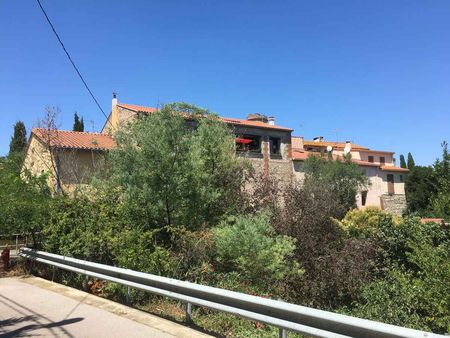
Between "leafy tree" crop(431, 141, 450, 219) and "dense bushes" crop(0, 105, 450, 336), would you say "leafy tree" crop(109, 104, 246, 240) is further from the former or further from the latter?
"leafy tree" crop(431, 141, 450, 219)

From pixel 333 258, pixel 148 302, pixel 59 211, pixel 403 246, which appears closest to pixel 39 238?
pixel 59 211

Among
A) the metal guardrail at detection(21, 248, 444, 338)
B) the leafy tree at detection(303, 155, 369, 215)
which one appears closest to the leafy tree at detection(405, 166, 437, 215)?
the leafy tree at detection(303, 155, 369, 215)

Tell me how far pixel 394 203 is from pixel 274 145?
2713cm

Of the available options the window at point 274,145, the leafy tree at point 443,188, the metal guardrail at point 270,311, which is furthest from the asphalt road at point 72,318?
the window at point 274,145

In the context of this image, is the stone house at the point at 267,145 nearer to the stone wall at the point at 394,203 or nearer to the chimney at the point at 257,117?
the chimney at the point at 257,117

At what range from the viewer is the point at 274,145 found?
44594 millimetres

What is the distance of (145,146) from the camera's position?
12953 mm

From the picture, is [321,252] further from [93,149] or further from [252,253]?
[93,149]

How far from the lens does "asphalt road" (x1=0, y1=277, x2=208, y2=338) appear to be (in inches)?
258

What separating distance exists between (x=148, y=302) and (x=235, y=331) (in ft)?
9.07

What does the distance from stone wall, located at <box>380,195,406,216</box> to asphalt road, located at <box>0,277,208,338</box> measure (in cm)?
5619

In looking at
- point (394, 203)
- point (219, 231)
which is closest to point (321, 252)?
point (219, 231)

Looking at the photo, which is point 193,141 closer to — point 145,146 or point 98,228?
point 145,146

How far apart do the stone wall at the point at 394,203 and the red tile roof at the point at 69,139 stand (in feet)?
136
